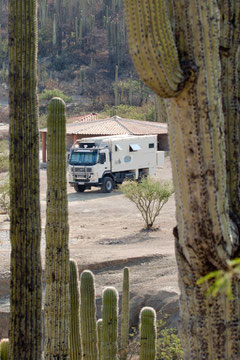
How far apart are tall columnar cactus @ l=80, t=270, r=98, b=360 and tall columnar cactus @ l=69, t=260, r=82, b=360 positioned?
5.6 inches

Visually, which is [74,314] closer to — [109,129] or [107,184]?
[107,184]

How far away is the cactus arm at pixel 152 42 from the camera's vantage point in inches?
154

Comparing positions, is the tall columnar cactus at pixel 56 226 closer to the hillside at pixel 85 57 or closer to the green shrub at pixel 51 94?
the hillside at pixel 85 57

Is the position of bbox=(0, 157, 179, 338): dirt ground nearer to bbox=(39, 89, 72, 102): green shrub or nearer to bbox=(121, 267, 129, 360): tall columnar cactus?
bbox=(121, 267, 129, 360): tall columnar cactus

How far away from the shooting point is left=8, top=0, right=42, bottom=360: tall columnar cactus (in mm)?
6414

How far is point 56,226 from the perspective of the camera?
6168mm

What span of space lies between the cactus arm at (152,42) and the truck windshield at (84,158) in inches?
960

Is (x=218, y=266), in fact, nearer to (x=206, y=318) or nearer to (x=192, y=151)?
(x=206, y=318)

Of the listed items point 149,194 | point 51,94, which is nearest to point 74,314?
point 149,194

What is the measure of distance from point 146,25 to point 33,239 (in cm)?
306

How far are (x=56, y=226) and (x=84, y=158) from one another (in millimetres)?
22439

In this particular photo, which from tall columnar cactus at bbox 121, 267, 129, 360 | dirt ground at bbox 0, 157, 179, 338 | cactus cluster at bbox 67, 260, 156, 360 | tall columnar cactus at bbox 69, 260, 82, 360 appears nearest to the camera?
tall columnar cactus at bbox 69, 260, 82, 360

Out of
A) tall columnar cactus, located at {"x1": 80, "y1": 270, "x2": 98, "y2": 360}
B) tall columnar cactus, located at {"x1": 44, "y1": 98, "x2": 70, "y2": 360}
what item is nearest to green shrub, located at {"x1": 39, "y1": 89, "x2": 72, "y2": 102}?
tall columnar cactus, located at {"x1": 80, "y1": 270, "x2": 98, "y2": 360}

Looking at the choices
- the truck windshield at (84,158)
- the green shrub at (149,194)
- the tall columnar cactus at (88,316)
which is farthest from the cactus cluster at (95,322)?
the truck windshield at (84,158)
